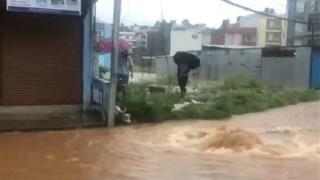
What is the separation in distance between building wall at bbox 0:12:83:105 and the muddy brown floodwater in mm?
2215

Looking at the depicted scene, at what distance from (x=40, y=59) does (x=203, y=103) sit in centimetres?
473

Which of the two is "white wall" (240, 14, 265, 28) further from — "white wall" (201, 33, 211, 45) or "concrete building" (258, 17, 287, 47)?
"white wall" (201, 33, 211, 45)

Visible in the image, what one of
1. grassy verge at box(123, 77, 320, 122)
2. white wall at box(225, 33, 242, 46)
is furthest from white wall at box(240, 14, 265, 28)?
grassy verge at box(123, 77, 320, 122)

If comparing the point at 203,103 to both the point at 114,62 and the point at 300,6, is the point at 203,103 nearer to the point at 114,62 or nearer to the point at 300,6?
the point at 114,62

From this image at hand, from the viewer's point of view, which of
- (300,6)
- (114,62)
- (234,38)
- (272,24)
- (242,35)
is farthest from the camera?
(234,38)

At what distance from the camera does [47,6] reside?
1292cm

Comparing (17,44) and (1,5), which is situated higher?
(1,5)

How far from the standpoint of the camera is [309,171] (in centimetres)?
883

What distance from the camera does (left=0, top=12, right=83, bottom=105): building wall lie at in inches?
557

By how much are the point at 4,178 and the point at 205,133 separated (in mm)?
5113

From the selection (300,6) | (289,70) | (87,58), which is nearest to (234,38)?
(300,6)

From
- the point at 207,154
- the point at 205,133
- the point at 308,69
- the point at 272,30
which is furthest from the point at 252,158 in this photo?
the point at 272,30

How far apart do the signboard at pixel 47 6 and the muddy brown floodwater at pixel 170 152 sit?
2.70 m

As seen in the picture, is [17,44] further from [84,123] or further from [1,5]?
[84,123]
